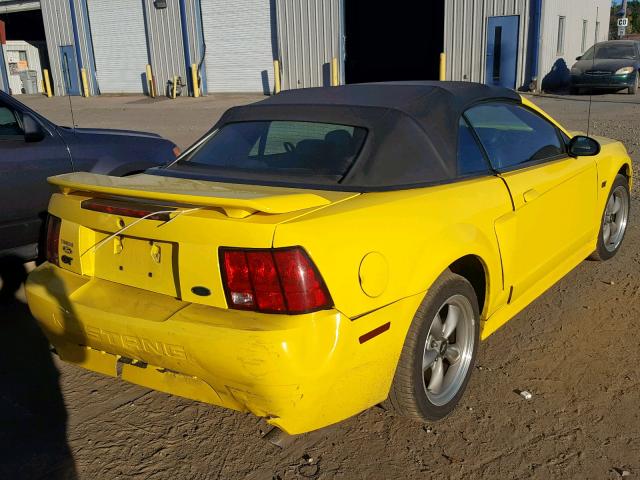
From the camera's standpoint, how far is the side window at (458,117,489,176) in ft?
10.6

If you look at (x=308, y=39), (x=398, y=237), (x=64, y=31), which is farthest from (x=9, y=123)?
(x=64, y=31)

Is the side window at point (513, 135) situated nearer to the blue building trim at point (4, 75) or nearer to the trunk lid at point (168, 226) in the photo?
the trunk lid at point (168, 226)

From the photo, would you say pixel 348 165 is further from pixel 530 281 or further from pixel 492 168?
pixel 530 281

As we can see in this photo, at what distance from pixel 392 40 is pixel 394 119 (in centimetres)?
3268

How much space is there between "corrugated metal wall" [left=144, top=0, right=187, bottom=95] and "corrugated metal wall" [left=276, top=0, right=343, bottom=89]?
4.89 meters

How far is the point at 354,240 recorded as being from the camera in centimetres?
241

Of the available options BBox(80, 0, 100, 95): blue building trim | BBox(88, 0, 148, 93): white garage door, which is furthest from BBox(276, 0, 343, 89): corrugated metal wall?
BBox(80, 0, 100, 95): blue building trim

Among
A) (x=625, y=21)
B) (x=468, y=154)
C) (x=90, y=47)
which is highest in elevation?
(x=625, y=21)

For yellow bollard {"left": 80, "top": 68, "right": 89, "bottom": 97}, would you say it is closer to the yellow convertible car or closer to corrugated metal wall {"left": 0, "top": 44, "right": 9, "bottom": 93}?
corrugated metal wall {"left": 0, "top": 44, "right": 9, "bottom": 93}

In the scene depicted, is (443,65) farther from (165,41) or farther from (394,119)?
(394,119)

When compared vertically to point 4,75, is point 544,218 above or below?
below

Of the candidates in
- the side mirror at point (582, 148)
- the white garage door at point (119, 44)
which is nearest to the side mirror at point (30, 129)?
the side mirror at point (582, 148)

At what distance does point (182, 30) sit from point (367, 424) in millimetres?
25636

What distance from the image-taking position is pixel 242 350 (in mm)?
2273
